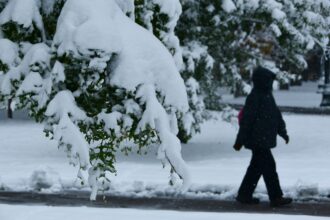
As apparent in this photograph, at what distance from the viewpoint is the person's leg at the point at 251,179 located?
9.61 meters

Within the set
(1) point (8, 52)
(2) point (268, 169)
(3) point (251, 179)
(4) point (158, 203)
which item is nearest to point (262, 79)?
(2) point (268, 169)

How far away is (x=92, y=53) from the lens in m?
5.83

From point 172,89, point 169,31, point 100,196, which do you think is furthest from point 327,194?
point 172,89

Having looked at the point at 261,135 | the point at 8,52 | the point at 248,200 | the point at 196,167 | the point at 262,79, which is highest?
the point at 262,79

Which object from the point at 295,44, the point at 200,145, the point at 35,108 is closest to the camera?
the point at 35,108

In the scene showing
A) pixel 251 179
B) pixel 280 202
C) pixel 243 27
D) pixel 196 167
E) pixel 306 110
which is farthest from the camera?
pixel 306 110

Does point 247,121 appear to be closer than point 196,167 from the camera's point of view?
Result: Yes

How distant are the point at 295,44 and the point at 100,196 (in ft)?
24.4

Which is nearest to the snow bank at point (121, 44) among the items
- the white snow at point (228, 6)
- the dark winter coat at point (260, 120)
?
the dark winter coat at point (260, 120)

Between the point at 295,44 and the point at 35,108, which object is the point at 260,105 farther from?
the point at 295,44

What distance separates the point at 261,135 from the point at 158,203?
1.63 m

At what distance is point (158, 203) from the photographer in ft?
32.5

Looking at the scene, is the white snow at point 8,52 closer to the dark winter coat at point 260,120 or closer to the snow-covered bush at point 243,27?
the dark winter coat at point 260,120

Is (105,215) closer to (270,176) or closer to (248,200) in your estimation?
(248,200)
